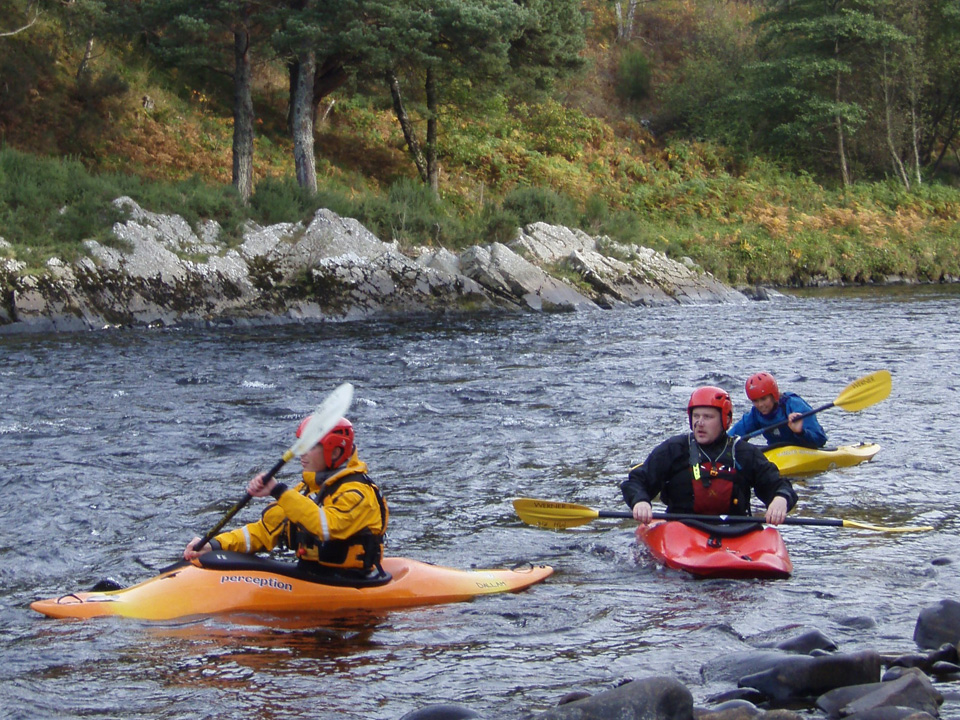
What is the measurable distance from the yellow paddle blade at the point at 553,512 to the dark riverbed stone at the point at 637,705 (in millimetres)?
2876

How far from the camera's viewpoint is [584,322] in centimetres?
1919

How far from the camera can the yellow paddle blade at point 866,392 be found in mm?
7941

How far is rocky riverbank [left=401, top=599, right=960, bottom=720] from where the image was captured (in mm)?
3611

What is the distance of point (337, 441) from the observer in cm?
531

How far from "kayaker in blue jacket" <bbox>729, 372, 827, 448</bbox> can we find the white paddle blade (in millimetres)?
4338

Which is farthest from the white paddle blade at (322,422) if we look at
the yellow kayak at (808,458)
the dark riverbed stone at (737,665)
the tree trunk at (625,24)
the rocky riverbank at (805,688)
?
the tree trunk at (625,24)

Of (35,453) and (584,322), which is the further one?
(584,322)

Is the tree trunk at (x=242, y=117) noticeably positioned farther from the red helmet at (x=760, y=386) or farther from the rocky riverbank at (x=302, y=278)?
the red helmet at (x=760, y=386)

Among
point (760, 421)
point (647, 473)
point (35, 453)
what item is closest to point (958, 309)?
point (760, 421)

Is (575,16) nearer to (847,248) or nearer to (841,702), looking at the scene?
(847,248)

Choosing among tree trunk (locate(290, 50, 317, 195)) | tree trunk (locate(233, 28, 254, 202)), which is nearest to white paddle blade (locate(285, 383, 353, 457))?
tree trunk (locate(233, 28, 254, 202))

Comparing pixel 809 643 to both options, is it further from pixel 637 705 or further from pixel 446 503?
pixel 446 503

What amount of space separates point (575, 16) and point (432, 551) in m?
22.5

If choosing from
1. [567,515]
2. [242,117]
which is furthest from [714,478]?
[242,117]
